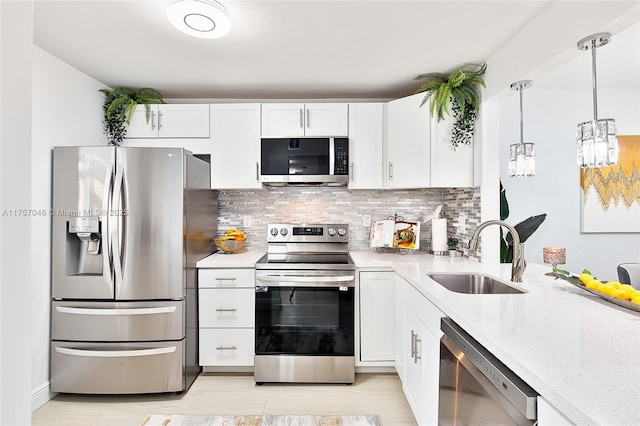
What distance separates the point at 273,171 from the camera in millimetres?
3072

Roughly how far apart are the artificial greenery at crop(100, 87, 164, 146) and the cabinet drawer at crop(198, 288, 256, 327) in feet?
5.07

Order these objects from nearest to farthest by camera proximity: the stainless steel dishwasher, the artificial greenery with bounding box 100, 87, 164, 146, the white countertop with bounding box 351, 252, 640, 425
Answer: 1. the white countertop with bounding box 351, 252, 640, 425
2. the stainless steel dishwasher
3. the artificial greenery with bounding box 100, 87, 164, 146

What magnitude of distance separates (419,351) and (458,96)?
185cm

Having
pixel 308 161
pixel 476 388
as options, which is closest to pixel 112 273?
pixel 308 161

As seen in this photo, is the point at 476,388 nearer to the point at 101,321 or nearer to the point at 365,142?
the point at 365,142

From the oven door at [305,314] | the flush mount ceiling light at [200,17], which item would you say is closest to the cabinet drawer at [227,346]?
the oven door at [305,314]

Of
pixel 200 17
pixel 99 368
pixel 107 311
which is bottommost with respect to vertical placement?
pixel 99 368

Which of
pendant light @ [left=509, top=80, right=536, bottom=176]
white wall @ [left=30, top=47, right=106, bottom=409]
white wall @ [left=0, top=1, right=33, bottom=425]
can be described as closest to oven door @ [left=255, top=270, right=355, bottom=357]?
pendant light @ [left=509, top=80, right=536, bottom=176]

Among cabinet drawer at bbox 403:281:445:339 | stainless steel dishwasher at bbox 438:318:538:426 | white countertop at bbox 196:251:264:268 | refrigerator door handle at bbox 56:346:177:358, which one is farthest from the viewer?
white countertop at bbox 196:251:264:268

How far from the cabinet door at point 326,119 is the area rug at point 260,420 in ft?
6.97

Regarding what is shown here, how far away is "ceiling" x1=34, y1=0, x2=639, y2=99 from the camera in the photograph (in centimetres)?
190

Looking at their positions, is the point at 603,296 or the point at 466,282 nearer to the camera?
the point at 603,296

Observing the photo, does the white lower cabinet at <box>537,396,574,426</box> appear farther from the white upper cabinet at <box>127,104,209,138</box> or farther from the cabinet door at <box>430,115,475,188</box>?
the white upper cabinet at <box>127,104,209,138</box>

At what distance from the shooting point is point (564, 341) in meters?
1.15
